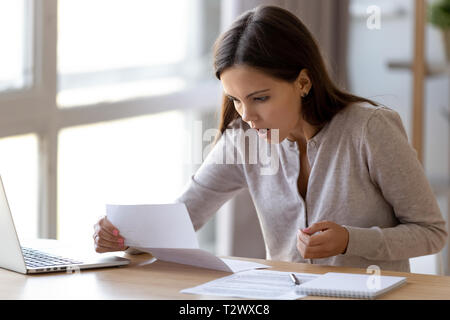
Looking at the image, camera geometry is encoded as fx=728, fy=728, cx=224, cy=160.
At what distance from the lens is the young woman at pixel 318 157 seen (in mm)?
1521

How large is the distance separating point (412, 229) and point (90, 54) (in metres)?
1.44

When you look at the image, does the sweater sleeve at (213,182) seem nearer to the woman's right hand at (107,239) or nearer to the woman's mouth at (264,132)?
the woman's mouth at (264,132)

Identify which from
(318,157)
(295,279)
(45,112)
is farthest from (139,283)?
(45,112)

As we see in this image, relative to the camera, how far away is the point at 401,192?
1.55 m

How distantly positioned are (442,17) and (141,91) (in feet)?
4.10

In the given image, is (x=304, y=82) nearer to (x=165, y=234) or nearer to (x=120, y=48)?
(x=165, y=234)

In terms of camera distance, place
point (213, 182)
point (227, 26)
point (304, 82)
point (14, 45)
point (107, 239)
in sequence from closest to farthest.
Result: point (107, 239) → point (304, 82) → point (213, 182) → point (14, 45) → point (227, 26)

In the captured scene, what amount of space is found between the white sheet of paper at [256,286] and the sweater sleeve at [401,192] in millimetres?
257

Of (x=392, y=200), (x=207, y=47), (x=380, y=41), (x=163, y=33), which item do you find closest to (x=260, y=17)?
(x=392, y=200)

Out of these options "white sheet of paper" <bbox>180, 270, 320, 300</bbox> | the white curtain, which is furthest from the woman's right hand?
the white curtain

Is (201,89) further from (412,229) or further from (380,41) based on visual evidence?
(412,229)

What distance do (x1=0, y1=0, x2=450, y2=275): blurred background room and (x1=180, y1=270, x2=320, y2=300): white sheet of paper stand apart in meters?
0.49

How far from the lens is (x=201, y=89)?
10.2 feet

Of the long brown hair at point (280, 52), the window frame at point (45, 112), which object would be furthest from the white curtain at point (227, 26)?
the long brown hair at point (280, 52)
